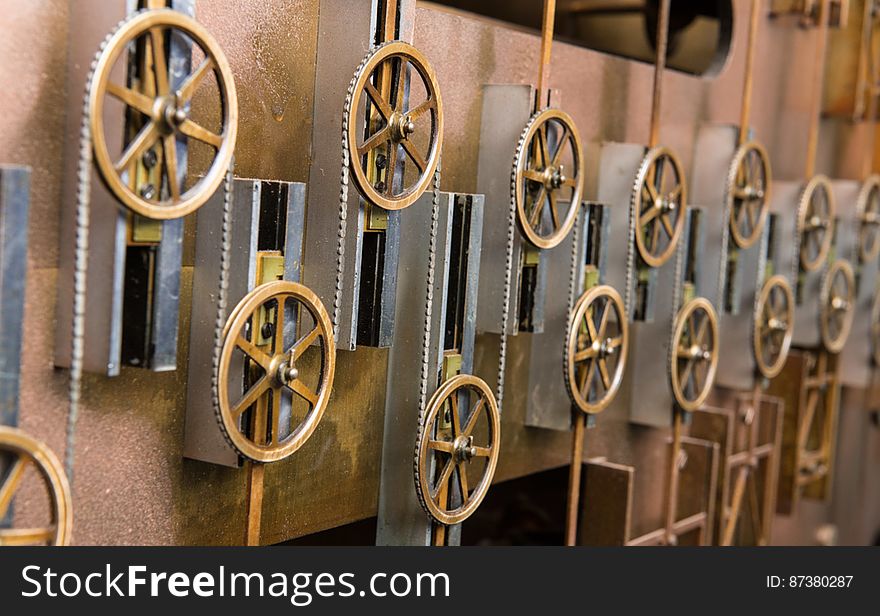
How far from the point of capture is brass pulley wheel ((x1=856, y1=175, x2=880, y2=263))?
10.1ft

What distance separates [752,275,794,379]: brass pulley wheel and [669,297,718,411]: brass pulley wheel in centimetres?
26

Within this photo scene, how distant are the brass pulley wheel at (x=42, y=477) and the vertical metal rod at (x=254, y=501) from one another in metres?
0.31

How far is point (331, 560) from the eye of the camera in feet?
5.06

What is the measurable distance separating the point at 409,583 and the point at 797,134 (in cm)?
198

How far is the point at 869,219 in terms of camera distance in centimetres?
313

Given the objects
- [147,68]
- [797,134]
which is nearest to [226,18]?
[147,68]

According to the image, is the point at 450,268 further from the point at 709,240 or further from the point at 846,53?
the point at 846,53

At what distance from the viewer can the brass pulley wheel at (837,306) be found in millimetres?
3016

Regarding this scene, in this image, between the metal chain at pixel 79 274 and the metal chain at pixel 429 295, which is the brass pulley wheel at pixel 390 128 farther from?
the metal chain at pixel 79 274

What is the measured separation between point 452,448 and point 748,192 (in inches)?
45.2

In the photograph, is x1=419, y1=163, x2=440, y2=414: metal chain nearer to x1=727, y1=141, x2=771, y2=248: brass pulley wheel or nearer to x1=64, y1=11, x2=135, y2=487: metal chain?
x1=64, y1=11, x2=135, y2=487: metal chain

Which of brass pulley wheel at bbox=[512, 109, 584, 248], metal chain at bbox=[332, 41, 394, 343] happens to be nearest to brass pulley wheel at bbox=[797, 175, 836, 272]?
brass pulley wheel at bbox=[512, 109, 584, 248]

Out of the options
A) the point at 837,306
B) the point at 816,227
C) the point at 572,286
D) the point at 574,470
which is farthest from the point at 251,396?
the point at 837,306

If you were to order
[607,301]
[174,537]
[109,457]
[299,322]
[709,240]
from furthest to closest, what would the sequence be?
[709,240] < [607,301] < [299,322] < [174,537] < [109,457]
